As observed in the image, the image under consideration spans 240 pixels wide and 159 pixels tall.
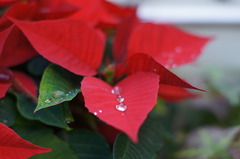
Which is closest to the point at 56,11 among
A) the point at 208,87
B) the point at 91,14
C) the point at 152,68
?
the point at 91,14

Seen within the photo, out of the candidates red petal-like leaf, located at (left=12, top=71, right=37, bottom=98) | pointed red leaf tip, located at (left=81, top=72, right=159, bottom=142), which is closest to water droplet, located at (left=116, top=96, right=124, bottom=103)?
pointed red leaf tip, located at (left=81, top=72, right=159, bottom=142)

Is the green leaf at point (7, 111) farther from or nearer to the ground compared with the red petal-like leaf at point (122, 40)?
nearer to the ground

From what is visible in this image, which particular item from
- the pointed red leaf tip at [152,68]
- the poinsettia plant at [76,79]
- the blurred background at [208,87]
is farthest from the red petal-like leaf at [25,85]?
the blurred background at [208,87]

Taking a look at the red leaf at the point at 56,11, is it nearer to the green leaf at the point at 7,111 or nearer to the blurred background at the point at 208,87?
the green leaf at the point at 7,111

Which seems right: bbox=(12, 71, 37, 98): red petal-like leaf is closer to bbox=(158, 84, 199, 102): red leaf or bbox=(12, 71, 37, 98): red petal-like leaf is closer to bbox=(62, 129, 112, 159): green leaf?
bbox=(62, 129, 112, 159): green leaf

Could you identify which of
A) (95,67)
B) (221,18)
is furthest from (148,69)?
(221,18)

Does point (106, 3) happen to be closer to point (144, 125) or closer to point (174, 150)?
point (144, 125)

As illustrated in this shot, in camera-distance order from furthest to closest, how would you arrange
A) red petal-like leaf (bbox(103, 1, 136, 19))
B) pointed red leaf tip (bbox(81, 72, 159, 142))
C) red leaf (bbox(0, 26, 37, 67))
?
red petal-like leaf (bbox(103, 1, 136, 19))
red leaf (bbox(0, 26, 37, 67))
pointed red leaf tip (bbox(81, 72, 159, 142))

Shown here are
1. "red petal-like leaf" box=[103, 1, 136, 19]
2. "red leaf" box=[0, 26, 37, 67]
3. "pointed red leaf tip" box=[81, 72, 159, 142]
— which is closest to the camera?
"pointed red leaf tip" box=[81, 72, 159, 142]
